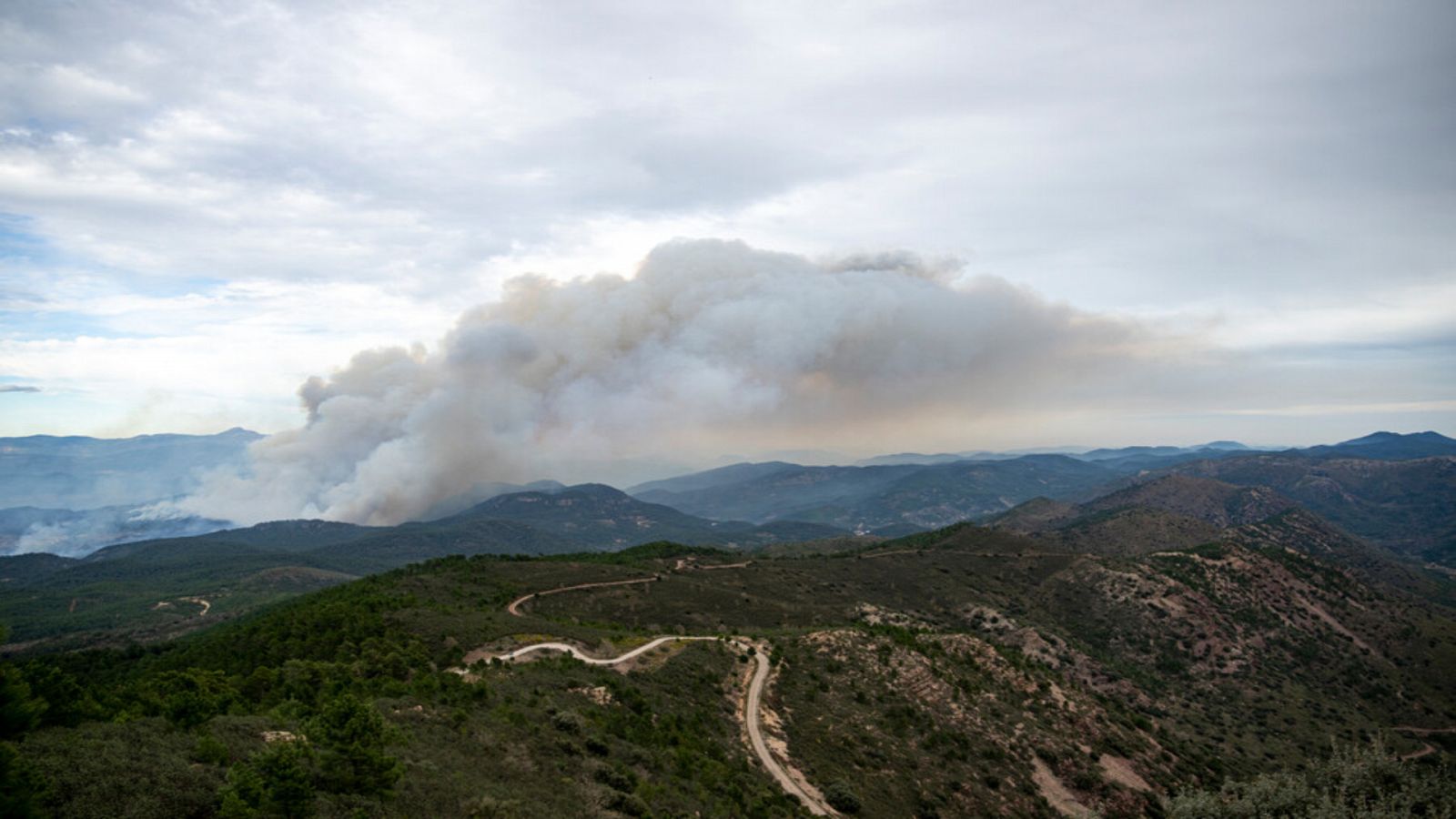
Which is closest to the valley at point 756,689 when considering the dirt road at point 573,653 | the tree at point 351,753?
the tree at point 351,753

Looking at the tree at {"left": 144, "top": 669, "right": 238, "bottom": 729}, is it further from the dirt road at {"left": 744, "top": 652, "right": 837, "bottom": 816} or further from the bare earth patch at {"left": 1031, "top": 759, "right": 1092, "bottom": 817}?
the bare earth patch at {"left": 1031, "top": 759, "right": 1092, "bottom": 817}

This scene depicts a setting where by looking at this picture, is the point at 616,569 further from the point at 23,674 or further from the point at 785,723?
the point at 23,674

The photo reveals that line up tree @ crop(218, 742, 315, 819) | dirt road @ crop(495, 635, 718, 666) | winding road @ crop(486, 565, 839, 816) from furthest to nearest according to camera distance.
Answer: dirt road @ crop(495, 635, 718, 666)
winding road @ crop(486, 565, 839, 816)
tree @ crop(218, 742, 315, 819)

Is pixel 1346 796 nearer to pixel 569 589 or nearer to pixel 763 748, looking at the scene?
pixel 763 748

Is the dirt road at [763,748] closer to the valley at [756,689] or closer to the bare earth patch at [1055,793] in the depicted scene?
the valley at [756,689]

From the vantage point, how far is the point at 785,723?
142ft

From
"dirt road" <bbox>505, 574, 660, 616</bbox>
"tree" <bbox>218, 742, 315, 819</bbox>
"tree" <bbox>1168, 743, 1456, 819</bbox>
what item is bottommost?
"dirt road" <bbox>505, 574, 660, 616</bbox>

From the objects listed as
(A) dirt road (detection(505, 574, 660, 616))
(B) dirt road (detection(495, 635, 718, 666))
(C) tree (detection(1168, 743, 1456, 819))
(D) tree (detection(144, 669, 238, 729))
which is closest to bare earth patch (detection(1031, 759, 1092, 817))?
(C) tree (detection(1168, 743, 1456, 819))

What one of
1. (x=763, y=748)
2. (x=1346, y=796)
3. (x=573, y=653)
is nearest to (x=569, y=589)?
(x=573, y=653)

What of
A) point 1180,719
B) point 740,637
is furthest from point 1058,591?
point 740,637

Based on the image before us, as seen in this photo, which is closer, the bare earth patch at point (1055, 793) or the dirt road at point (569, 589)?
the bare earth patch at point (1055, 793)

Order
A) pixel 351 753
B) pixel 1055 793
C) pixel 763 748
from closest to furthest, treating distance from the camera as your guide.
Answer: pixel 351 753
pixel 763 748
pixel 1055 793

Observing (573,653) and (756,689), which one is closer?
(573,653)

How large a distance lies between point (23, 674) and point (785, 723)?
38.8 m
